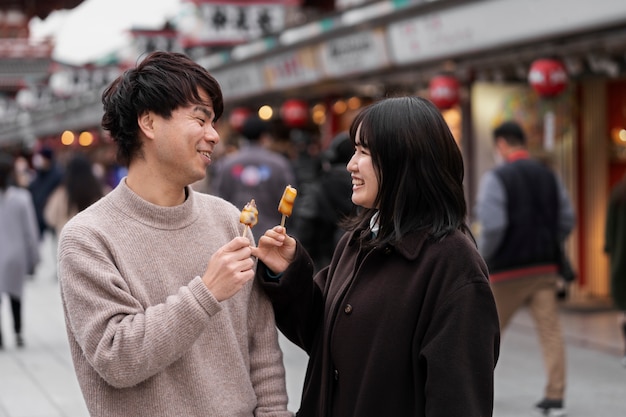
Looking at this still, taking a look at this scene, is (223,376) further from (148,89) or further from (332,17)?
(332,17)

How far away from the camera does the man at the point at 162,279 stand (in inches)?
97.9

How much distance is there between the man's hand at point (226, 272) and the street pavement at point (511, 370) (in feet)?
13.9

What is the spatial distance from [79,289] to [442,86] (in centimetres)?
828

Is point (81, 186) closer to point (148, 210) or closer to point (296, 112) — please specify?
point (296, 112)

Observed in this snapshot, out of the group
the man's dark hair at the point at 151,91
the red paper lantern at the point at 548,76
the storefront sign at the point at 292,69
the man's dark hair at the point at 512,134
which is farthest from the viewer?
the storefront sign at the point at 292,69

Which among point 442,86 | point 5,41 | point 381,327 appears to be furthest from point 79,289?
point 5,41

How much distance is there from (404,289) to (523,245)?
4060 mm

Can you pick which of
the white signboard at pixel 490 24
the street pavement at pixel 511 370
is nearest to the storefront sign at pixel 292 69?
the white signboard at pixel 490 24

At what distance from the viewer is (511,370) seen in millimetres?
7895

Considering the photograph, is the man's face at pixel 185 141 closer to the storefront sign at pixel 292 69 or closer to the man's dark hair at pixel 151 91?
the man's dark hair at pixel 151 91

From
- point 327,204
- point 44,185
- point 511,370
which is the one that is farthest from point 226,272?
point 44,185

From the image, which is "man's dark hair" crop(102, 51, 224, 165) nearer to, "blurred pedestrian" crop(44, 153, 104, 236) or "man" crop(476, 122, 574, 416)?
"man" crop(476, 122, 574, 416)

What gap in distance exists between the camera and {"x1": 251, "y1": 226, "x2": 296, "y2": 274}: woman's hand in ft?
9.18

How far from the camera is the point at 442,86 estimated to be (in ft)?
34.0
